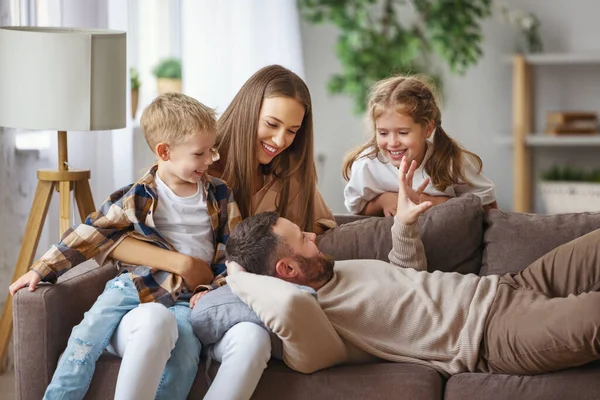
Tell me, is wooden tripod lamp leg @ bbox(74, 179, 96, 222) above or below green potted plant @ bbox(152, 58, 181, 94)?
below

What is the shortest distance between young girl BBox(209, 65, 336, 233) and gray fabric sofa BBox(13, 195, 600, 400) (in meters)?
0.15

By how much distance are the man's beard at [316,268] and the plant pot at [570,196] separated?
318 centimetres

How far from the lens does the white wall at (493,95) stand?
5410 mm

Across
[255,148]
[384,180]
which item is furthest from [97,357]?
[384,180]

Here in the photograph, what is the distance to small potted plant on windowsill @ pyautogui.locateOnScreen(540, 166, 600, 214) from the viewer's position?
16.8 ft

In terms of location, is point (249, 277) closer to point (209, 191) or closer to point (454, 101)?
point (209, 191)

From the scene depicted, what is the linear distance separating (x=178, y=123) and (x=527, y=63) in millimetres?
3488

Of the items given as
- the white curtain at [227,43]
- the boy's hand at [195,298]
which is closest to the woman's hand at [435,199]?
the boy's hand at [195,298]

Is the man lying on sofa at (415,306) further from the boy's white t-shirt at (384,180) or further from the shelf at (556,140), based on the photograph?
the shelf at (556,140)

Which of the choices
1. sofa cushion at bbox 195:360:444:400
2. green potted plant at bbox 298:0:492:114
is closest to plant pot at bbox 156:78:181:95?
green potted plant at bbox 298:0:492:114

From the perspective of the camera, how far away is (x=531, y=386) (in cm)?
203

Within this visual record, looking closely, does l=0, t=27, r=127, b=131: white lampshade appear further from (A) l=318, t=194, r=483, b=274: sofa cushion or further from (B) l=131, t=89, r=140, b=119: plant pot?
(B) l=131, t=89, r=140, b=119: plant pot

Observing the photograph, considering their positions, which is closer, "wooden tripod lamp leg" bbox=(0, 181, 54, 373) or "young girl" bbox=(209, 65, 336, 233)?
"young girl" bbox=(209, 65, 336, 233)

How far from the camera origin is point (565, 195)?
17.0 ft
